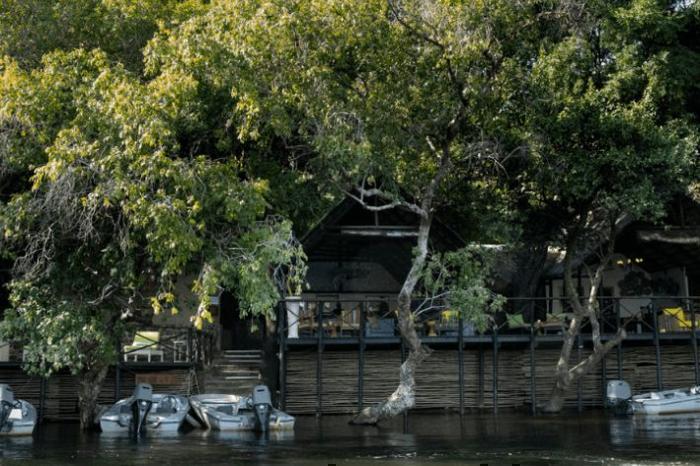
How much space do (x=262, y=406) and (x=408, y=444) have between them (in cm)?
349

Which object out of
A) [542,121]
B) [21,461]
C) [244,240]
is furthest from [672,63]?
[21,461]

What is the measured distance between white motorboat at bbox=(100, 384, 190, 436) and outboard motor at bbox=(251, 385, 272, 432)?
1793 mm

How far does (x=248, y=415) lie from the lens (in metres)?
18.3

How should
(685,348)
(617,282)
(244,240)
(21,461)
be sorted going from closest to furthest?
(21,461), (244,240), (685,348), (617,282)

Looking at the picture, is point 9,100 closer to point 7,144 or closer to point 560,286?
point 7,144

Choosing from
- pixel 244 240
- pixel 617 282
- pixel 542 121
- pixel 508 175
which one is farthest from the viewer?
pixel 617 282

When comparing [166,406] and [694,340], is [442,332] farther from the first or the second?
[166,406]

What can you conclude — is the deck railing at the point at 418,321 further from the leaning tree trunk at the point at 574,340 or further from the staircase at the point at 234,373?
the staircase at the point at 234,373

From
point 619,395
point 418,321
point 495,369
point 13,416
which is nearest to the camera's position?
point 13,416

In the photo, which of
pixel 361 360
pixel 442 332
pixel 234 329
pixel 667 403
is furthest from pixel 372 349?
pixel 667 403

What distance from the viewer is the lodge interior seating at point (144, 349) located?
67.7ft

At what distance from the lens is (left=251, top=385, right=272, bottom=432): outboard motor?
58.6 ft

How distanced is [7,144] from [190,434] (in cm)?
704

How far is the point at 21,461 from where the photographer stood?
13781mm
